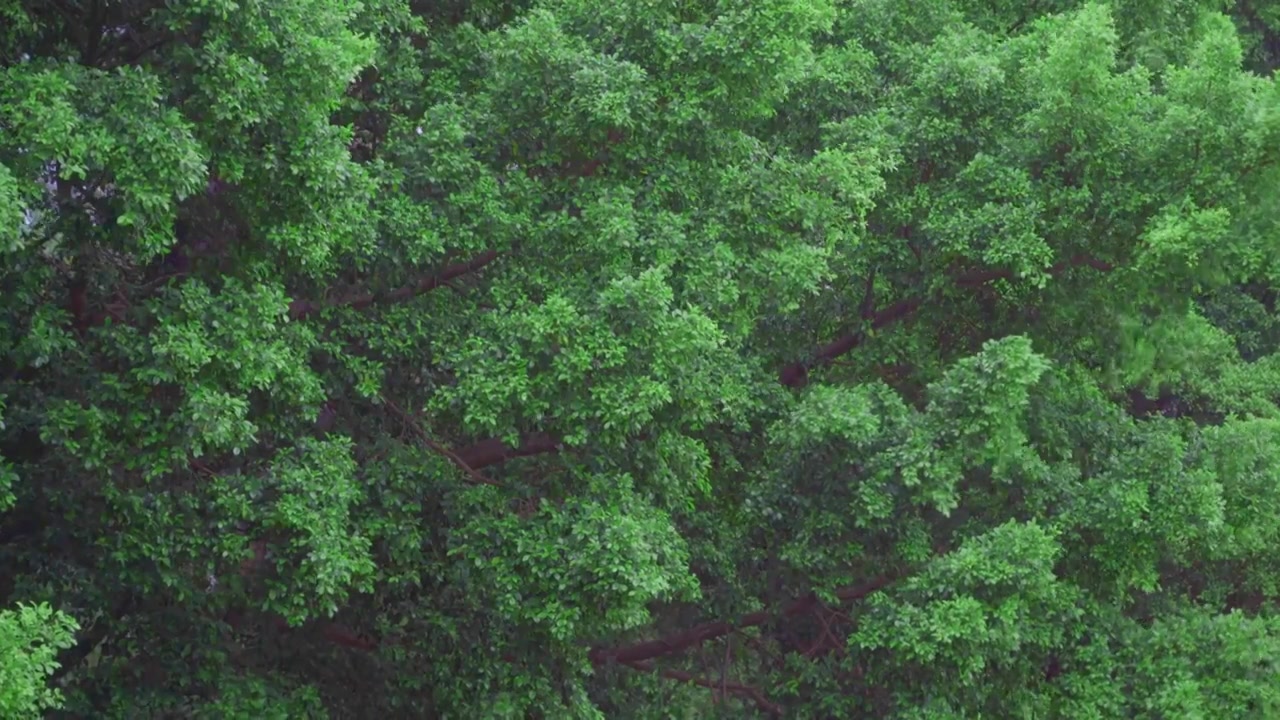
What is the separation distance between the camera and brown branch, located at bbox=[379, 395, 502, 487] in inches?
433

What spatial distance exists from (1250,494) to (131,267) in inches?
309

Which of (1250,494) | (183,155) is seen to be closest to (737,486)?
(1250,494)

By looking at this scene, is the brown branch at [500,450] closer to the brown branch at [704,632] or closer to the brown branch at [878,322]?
the brown branch at [704,632]

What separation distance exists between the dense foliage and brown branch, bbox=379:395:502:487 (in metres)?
0.03

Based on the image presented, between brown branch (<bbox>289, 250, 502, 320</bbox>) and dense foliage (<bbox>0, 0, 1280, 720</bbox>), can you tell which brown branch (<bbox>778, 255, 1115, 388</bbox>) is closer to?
dense foliage (<bbox>0, 0, 1280, 720</bbox>)

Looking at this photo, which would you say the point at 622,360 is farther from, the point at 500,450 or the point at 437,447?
the point at 437,447

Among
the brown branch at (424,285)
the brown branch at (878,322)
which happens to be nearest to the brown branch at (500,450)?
the brown branch at (424,285)

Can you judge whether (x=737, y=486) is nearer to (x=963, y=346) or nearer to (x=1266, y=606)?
(x=963, y=346)

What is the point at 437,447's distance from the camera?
11133mm

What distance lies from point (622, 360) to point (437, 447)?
1.86 metres

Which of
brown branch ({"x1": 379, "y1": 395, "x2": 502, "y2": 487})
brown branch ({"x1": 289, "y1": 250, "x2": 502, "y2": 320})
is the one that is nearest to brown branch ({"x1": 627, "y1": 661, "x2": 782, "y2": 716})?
brown branch ({"x1": 379, "y1": 395, "x2": 502, "y2": 487})

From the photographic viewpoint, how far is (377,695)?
11.3 meters

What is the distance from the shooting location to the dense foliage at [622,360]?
897 cm

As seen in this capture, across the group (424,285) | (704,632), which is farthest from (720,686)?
(424,285)
